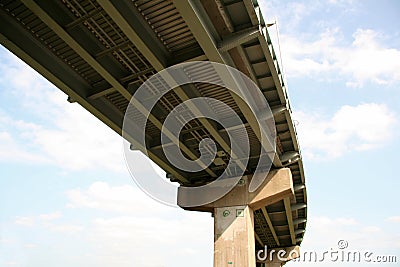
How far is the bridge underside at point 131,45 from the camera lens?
8.32 meters

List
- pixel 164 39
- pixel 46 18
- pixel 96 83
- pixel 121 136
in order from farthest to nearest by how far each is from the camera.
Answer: pixel 121 136 < pixel 96 83 < pixel 164 39 < pixel 46 18

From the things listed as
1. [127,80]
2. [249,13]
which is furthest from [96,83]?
[249,13]

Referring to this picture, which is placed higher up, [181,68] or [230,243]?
[181,68]

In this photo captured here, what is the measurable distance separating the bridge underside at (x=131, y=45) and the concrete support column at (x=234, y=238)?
17.3 feet

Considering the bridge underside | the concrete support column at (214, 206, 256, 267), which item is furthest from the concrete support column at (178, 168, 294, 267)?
the bridge underside

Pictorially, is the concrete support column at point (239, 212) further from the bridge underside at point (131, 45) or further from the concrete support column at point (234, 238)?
the bridge underside at point (131, 45)

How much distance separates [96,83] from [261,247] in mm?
29787

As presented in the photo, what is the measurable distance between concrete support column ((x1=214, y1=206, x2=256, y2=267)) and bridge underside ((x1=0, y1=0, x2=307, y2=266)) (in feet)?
17.3

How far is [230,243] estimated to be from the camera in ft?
52.9

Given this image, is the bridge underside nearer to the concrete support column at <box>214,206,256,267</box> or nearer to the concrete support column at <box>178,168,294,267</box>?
the concrete support column at <box>178,168,294,267</box>

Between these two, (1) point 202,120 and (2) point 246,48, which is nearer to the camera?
(2) point 246,48

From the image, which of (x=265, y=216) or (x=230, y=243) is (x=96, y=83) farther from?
(x=265, y=216)

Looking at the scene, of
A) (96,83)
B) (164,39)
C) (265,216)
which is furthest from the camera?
(265,216)

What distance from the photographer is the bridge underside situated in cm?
832
